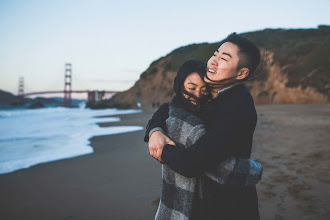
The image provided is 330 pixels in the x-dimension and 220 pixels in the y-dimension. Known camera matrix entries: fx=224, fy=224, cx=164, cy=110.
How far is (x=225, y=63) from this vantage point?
1.21 metres

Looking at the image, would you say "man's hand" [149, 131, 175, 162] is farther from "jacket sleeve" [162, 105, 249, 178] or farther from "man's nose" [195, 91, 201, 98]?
"man's nose" [195, 91, 201, 98]

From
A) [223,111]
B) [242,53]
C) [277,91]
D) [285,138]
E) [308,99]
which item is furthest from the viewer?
[277,91]

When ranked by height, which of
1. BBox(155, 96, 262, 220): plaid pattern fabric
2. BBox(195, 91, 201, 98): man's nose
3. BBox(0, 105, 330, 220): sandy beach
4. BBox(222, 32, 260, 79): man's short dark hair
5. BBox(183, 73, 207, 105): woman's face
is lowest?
BBox(0, 105, 330, 220): sandy beach

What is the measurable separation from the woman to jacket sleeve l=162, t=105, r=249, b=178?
7 centimetres

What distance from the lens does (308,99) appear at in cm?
1803

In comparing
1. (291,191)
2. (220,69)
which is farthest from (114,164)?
(220,69)

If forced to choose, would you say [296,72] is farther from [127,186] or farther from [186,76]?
[186,76]

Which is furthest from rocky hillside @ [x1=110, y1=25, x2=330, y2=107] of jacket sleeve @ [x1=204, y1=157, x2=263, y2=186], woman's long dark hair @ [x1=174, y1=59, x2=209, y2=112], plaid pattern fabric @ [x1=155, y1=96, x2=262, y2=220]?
jacket sleeve @ [x1=204, y1=157, x2=263, y2=186]

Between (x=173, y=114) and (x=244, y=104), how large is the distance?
0.39m

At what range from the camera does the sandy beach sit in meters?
2.86

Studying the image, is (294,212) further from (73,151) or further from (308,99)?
(308,99)

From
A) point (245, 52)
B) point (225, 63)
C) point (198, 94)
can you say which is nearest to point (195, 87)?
point (198, 94)

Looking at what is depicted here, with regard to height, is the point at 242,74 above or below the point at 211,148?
above

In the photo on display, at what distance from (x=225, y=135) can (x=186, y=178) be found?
0.33m
